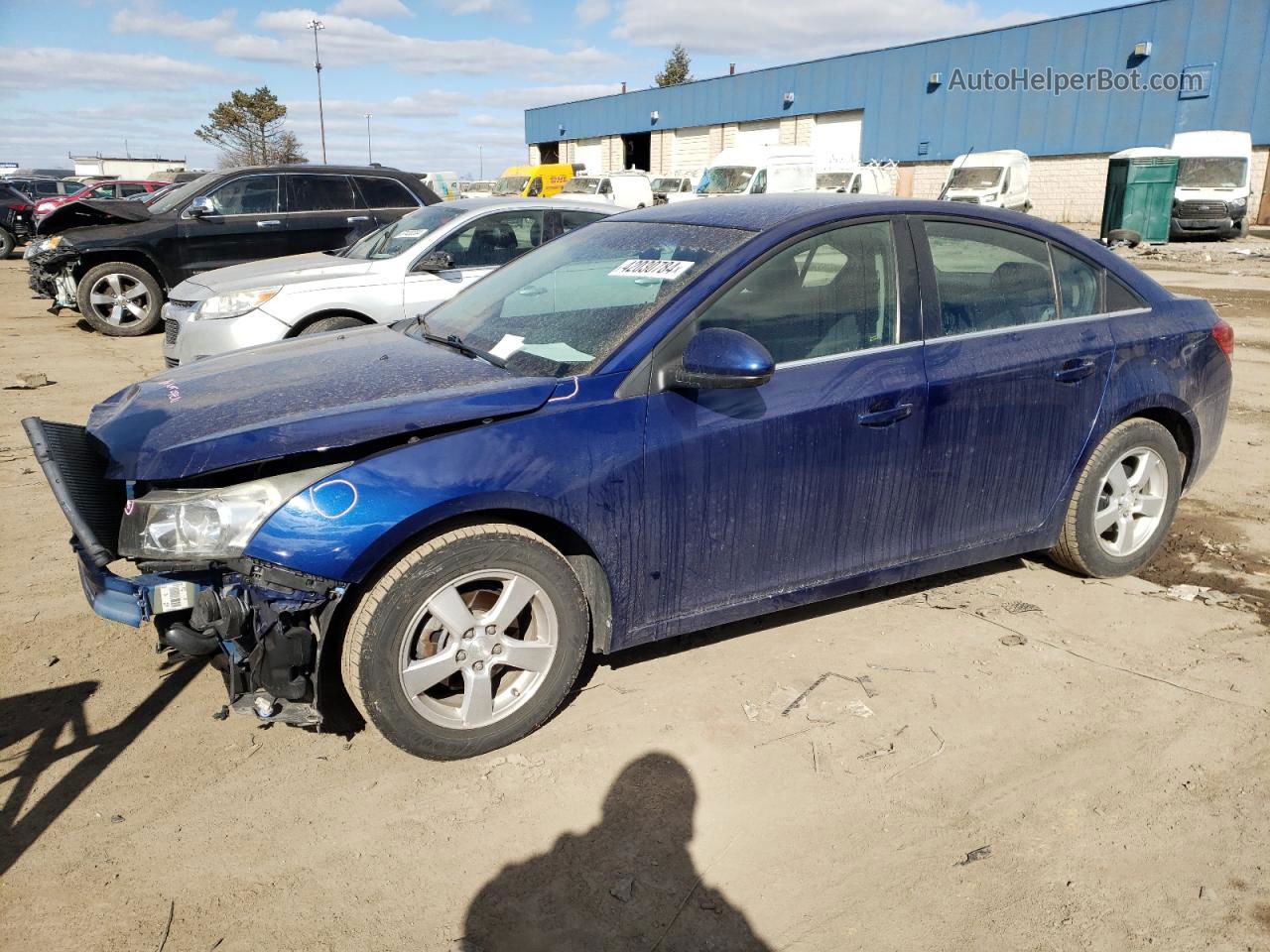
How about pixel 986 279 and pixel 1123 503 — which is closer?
pixel 986 279

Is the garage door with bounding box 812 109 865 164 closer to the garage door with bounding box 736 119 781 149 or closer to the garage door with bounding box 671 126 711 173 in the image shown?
the garage door with bounding box 736 119 781 149

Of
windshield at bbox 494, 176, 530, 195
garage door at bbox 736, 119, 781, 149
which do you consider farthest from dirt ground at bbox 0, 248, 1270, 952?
garage door at bbox 736, 119, 781, 149

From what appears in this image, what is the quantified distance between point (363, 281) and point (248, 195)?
17.4ft

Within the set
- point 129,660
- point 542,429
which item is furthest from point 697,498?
point 129,660

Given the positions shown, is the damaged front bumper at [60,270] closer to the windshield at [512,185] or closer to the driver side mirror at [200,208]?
the driver side mirror at [200,208]

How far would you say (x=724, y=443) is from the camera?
3.18m

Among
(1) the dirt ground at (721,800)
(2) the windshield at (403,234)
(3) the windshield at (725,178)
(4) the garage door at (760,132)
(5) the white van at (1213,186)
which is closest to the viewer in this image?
(1) the dirt ground at (721,800)

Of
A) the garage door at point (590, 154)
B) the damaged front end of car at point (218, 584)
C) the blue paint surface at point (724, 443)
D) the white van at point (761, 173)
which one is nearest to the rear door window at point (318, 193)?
the blue paint surface at point (724, 443)

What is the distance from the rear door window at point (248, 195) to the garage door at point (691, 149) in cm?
3966

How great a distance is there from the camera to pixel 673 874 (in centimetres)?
258

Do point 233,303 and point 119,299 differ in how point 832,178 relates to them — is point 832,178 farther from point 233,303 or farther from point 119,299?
point 233,303

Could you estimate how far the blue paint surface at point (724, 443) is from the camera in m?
2.82

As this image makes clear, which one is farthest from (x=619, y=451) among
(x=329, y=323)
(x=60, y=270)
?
(x=60, y=270)

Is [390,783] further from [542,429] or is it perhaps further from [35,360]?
[35,360]
